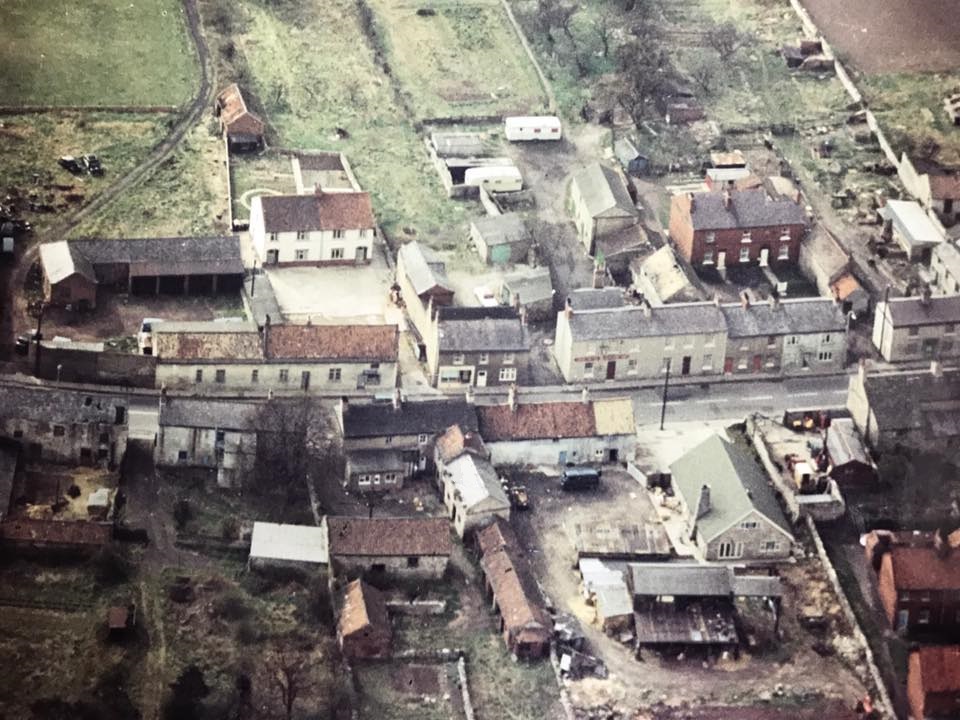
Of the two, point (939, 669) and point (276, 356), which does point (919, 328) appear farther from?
point (276, 356)

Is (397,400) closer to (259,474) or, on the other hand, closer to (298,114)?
(259,474)

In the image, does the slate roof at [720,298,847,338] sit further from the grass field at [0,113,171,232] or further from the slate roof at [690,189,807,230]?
the grass field at [0,113,171,232]

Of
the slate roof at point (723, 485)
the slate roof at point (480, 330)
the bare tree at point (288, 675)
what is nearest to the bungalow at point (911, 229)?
the slate roof at point (723, 485)

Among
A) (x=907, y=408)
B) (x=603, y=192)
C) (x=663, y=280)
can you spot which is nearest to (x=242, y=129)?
(x=603, y=192)

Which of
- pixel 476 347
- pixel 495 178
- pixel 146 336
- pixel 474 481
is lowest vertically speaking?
pixel 474 481

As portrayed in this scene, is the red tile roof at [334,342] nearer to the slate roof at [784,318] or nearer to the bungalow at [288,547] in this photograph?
the bungalow at [288,547]

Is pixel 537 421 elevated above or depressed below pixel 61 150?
below
